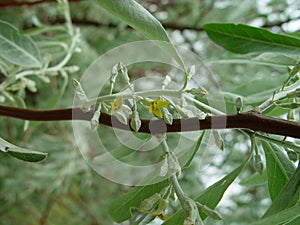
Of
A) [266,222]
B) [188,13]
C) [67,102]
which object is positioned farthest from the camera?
[188,13]

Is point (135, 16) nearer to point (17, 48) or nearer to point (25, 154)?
point (25, 154)

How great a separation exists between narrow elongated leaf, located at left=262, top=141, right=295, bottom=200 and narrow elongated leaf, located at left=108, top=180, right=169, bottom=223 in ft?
0.34

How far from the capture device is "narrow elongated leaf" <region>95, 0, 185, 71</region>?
15.4 inches

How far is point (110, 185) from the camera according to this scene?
152 centimetres

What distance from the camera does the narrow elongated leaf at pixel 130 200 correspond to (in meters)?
0.50

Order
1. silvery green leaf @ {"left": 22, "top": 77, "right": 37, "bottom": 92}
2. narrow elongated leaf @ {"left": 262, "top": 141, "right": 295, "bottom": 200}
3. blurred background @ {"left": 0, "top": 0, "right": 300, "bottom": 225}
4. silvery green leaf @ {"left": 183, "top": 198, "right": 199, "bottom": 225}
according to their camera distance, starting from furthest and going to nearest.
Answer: blurred background @ {"left": 0, "top": 0, "right": 300, "bottom": 225}, silvery green leaf @ {"left": 22, "top": 77, "right": 37, "bottom": 92}, narrow elongated leaf @ {"left": 262, "top": 141, "right": 295, "bottom": 200}, silvery green leaf @ {"left": 183, "top": 198, "right": 199, "bottom": 225}

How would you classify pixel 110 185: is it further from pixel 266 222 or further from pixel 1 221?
pixel 266 222

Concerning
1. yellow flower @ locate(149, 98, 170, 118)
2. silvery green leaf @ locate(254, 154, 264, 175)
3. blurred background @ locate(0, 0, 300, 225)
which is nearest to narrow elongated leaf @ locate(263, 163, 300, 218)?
silvery green leaf @ locate(254, 154, 264, 175)

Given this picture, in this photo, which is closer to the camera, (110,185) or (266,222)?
(266,222)

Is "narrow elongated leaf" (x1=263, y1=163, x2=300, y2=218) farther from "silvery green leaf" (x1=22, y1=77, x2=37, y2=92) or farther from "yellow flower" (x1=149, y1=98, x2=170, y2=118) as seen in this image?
"silvery green leaf" (x1=22, y1=77, x2=37, y2=92)

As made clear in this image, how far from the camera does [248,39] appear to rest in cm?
56

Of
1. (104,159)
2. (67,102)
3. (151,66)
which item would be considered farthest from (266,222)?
(151,66)

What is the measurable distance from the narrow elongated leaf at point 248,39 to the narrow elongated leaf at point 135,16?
0.15 meters

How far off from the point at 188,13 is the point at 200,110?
43.5 inches
